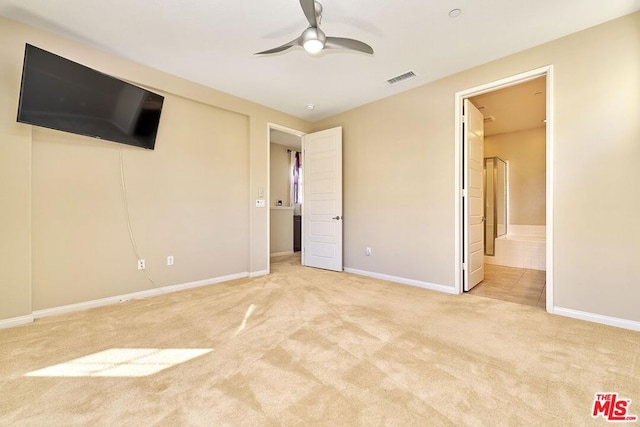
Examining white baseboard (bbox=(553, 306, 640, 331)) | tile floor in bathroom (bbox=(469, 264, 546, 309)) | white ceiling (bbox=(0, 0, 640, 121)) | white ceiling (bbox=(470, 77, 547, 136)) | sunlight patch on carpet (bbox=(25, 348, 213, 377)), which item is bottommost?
tile floor in bathroom (bbox=(469, 264, 546, 309))

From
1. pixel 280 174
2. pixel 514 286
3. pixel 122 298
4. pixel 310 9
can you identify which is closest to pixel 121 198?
pixel 122 298

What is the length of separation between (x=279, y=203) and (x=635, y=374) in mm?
5874

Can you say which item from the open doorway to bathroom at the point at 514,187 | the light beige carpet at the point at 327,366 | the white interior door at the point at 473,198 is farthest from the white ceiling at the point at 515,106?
the light beige carpet at the point at 327,366

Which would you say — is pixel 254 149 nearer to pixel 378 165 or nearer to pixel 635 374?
pixel 378 165

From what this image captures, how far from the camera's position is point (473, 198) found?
3.49 metres

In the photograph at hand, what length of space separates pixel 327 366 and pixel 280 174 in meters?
5.40

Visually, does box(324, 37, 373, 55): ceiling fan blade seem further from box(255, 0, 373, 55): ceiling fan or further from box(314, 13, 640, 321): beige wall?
box(314, 13, 640, 321): beige wall

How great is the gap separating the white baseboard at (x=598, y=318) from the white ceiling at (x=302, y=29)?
2599mm

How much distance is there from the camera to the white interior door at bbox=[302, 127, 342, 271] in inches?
174

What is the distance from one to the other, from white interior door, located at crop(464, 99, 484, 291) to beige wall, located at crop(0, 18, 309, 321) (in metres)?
2.83

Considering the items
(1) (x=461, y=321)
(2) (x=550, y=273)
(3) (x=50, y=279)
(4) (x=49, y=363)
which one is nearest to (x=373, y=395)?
(1) (x=461, y=321)

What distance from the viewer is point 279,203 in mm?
6590

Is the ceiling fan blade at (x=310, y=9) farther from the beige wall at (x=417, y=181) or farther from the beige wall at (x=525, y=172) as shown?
the beige wall at (x=525, y=172)

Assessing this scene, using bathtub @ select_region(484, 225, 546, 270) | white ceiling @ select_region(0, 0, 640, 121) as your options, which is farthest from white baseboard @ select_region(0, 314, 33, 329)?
bathtub @ select_region(484, 225, 546, 270)
